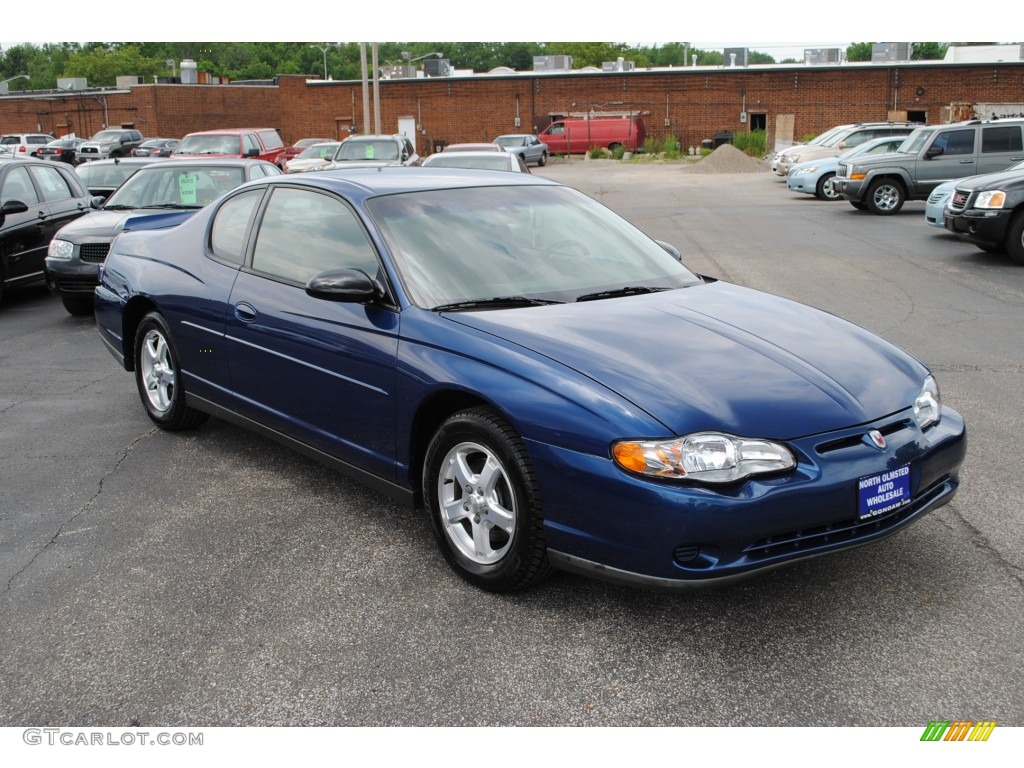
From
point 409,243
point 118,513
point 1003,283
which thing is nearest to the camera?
point 409,243

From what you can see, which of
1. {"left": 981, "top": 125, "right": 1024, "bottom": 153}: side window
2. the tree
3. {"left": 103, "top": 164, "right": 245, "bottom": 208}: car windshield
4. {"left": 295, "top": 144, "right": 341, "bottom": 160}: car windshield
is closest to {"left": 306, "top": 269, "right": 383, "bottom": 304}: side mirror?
{"left": 103, "top": 164, "right": 245, "bottom": 208}: car windshield

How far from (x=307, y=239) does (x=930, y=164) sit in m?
19.2

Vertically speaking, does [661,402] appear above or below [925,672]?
above

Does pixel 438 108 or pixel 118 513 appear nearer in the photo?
pixel 118 513

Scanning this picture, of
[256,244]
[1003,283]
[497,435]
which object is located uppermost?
[256,244]

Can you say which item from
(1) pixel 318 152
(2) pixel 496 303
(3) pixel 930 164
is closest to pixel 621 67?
(1) pixel 318 152

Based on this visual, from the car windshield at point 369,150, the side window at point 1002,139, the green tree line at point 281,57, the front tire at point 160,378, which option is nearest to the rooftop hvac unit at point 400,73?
the car windshield at point 369,150

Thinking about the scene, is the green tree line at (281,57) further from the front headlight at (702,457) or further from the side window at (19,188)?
the front headlight at (702,457)

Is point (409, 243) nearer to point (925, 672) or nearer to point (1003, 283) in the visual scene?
point (925, 672)

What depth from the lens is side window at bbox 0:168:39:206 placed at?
11539 millimetres

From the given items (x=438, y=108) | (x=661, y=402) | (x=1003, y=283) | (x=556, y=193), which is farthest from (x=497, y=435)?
(x=438, y=108)

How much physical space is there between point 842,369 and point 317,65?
424ft

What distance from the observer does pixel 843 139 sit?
29.7 meters

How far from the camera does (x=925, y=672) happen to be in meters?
3.33
